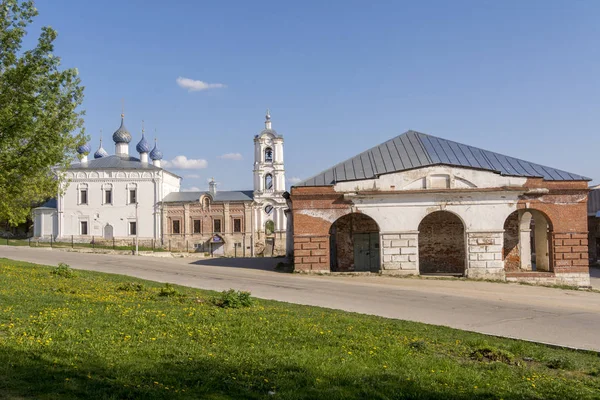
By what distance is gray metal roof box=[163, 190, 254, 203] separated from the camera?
5366 cm

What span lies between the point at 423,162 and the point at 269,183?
30376 mm

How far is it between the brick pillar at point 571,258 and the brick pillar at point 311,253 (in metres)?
10.3

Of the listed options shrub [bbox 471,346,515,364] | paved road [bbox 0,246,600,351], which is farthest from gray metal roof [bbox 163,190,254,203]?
shrub [bbox 471,346,515,364]

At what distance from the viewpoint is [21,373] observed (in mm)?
5766

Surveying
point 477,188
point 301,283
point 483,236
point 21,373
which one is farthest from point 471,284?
point 21,373

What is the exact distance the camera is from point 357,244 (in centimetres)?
2727

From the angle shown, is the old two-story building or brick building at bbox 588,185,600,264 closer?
brick building at bbox 588,185,600,264

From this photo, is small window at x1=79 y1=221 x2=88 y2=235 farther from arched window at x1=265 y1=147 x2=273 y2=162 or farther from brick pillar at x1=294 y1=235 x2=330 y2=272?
brick pillar at x1=294 y1=235 x2=330 y2=272

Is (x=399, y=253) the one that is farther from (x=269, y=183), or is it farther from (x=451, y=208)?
(x=269, y=183)

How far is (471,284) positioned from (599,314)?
7773 mm

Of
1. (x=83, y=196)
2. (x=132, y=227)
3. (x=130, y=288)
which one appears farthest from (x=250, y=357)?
(x=83, y=196)

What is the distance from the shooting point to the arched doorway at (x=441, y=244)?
88.4 feet

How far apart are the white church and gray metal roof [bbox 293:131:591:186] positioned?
25592 millimetres

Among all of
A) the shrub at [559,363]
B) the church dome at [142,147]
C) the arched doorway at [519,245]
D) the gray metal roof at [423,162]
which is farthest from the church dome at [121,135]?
the shrub at [559,363]
